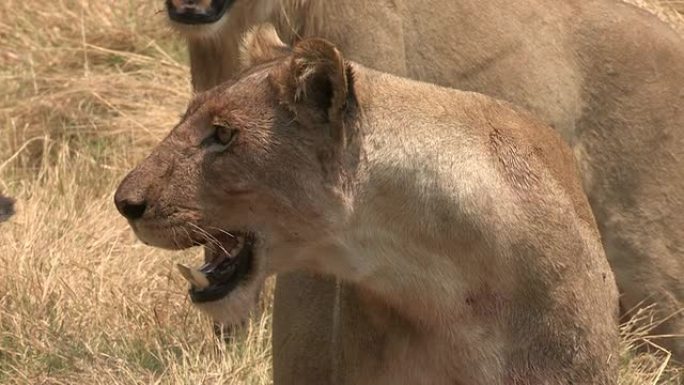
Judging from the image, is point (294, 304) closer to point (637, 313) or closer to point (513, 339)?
point (513, 339)

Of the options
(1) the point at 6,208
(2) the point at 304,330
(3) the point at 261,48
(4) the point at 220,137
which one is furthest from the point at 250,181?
(1) the point at 6,208

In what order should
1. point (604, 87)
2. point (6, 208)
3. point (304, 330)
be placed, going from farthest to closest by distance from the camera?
point (604, 87), point (6, 208), point (304, 330)

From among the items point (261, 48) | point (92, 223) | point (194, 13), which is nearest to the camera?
point (261, 48)

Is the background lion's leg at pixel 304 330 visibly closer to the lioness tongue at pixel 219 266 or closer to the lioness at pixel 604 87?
the lioness tongue at pixel 219 266

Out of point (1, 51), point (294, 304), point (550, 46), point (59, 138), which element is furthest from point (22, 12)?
point (294, 304)

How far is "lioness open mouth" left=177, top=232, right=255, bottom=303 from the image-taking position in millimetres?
3637

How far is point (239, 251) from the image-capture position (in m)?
3.66

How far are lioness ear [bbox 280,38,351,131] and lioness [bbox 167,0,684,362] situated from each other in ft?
5.43

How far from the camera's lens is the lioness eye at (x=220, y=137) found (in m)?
3.66

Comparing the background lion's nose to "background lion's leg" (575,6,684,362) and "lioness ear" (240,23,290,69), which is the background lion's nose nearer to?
"lioness ear" (240,23,290,69)

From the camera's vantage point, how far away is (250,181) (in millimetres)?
3607

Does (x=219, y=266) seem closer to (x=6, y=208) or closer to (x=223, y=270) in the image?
(x=223, y=270)

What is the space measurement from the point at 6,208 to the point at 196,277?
1.28 metres

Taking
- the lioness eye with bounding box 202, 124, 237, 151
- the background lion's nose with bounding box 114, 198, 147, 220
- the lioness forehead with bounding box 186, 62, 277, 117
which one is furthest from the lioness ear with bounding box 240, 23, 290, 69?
the background lion's nose with bounding box 114, 198, 147, 220
